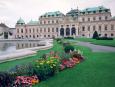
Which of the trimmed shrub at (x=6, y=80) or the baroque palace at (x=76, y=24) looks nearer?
the trimmed shrub at (x=6, y=80)

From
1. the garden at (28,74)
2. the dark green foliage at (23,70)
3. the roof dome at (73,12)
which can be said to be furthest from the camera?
the roof dome at (73,12)

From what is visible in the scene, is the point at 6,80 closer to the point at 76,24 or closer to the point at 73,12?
the point at 76,24

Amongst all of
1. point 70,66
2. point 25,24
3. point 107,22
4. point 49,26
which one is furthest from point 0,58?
point 25,24

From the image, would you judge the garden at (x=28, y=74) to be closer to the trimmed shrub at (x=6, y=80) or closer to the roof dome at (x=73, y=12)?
the trimmed shrub at (x=6, y=80)

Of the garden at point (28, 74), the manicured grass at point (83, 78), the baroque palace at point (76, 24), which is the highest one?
the baroque palace at point (76, 24)

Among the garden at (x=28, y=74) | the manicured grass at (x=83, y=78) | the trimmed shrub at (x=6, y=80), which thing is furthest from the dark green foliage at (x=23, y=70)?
the trimmed shrub at (x=6, y=80)

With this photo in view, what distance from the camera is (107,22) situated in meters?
80.6

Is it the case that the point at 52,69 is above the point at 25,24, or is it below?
below

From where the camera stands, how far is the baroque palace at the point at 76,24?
8147 centimetres

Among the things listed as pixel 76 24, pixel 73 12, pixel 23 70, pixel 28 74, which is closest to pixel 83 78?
pixel 28 74

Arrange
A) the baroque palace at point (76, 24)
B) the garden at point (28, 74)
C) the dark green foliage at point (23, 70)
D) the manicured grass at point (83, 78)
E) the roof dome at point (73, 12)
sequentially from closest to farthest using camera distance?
the garden at point (28, 74), the manicured grass at point (83, 78), the dark green foliage at point (23, 70), the baroque palace at point (76, 24), the roof dome at point (73, 12)

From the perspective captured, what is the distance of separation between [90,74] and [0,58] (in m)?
6.33

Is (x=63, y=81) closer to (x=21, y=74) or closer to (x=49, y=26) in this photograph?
(x=21, y=74)

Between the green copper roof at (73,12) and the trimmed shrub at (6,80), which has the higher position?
the green copper roof at (73,12)
